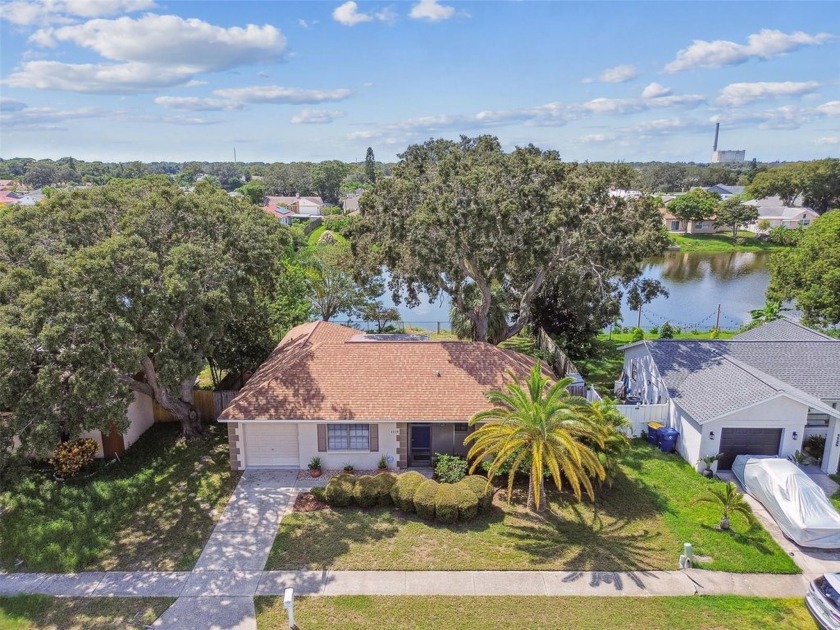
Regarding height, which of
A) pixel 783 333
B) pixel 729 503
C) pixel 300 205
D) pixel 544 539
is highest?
pixel 300 205

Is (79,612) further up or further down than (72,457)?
further down

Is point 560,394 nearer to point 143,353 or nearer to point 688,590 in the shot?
point 688,590

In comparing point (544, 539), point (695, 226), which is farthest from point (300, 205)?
point (544, 539)

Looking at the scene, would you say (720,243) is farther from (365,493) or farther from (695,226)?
(365,493)

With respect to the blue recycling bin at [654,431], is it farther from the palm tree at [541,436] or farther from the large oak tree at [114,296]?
the large oak tree at [114,296]

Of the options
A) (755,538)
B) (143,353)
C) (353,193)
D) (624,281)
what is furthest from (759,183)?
(143,353)

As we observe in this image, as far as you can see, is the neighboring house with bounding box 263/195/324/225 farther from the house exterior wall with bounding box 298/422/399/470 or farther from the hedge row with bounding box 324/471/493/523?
the hedge row with bounding box 324/471/493/523
